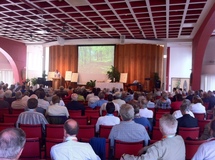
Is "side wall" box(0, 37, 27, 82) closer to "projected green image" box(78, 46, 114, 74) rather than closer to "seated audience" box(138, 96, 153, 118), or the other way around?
"projected green image" box(78, 46, 114, 74)

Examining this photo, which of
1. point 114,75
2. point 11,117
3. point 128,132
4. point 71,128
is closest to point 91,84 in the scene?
point 114,75

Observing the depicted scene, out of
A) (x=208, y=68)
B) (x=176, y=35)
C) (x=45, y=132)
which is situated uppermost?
(x=176, y=35)

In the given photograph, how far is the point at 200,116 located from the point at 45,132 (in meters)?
4.04

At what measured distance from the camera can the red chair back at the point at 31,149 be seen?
3334 millimetres

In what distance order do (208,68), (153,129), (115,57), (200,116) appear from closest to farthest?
1. (153,129)
2. (200,116)
3. (208,68)
4. (115,57)

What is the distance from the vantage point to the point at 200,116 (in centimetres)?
620

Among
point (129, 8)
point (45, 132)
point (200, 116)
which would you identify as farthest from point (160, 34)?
point (45, 132)

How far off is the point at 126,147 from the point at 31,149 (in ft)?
4.44

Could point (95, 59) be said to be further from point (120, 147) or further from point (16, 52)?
point (120, 147)

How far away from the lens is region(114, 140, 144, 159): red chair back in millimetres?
3203

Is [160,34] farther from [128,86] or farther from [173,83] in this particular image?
[173,83]

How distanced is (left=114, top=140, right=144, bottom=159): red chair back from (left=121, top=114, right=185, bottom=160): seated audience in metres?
0.61

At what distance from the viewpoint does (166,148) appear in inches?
97.6

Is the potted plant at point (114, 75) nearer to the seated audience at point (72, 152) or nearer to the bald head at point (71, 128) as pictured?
the bald head at point (71, 128)
